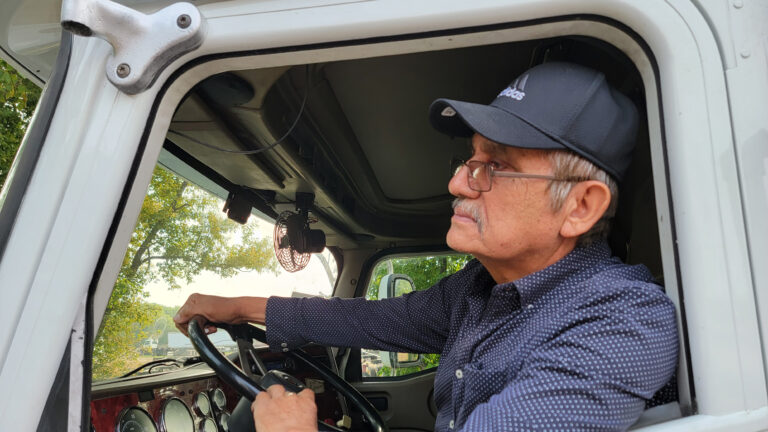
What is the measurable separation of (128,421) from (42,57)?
1.12 metres

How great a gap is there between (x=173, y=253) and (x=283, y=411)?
139cm

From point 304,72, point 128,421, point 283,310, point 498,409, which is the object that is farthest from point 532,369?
point 128,421

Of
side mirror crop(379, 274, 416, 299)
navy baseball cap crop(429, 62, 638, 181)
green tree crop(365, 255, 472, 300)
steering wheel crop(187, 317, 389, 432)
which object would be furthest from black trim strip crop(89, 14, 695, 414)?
green tree crop(365, 255, 472, 300)

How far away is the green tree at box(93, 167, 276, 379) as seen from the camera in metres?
2.05

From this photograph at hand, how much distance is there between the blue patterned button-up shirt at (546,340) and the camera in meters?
0.88

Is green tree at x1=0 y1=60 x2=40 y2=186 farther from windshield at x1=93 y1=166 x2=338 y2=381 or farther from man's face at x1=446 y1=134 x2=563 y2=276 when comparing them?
man's face at x1=446 y1=134 x2=563 y2=276

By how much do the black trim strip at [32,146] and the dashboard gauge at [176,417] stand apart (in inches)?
46.9

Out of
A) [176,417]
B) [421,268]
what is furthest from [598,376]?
[421,268]

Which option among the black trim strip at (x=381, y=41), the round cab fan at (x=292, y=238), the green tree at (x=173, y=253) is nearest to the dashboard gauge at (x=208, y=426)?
the green tree at (x=173, y=253)

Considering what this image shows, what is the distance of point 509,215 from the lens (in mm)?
1185

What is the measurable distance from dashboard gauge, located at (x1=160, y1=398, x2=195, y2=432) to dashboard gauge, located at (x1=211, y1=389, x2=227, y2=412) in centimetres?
16

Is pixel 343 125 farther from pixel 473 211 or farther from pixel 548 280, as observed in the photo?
pixel 548 280

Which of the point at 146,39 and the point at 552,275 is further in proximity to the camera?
the point at 552,275

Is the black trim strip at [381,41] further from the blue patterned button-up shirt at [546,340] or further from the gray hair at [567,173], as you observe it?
the gray hair at [567,173]
